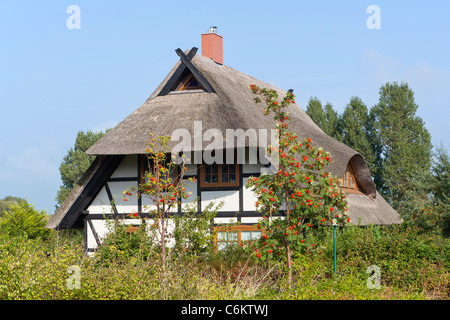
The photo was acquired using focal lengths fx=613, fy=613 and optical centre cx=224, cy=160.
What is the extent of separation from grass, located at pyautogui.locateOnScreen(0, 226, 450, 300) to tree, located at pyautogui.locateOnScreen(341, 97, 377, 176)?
73.5 feet

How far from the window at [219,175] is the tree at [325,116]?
2055 centimetres

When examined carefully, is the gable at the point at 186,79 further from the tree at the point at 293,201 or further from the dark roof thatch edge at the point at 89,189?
the tree at the point at 293,201

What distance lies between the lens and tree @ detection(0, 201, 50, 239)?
21.0 m

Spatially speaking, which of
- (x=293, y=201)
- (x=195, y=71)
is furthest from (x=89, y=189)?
(x=293, y=201)

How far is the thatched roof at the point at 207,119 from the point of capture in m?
17.3

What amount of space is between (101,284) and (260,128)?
9.43m

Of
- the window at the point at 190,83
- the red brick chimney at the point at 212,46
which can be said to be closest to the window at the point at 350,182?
the window at the point at 190,83

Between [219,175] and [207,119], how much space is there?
A: 168 centimetres

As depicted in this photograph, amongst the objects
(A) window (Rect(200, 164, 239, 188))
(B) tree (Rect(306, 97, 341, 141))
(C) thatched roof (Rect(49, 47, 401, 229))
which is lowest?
(A) window (Rect(200, 164, 239, 188))

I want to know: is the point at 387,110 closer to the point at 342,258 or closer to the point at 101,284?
the point at 342,258

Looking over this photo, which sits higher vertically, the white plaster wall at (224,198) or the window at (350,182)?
the window at (350,182)

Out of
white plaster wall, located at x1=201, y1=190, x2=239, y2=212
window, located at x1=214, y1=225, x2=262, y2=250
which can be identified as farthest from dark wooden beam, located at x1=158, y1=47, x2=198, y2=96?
window, located at x1=214, y1=225, x2=262, y2=250

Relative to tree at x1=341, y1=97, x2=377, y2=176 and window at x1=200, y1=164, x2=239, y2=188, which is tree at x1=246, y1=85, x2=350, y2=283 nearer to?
window at x1=200, y1=164, x2=239, y2=188
